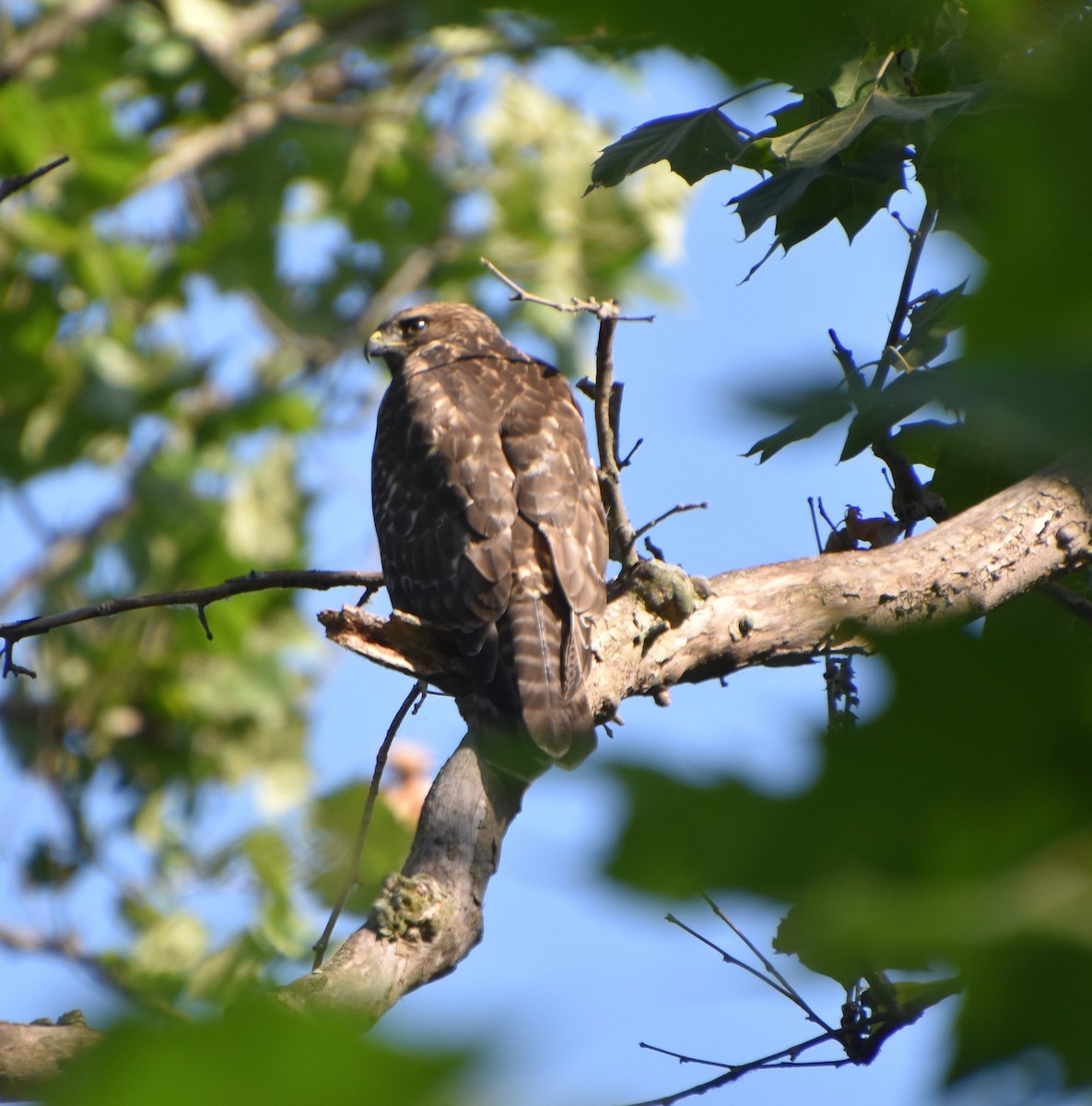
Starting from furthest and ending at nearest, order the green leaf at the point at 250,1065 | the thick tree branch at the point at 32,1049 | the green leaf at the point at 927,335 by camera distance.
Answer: the green leaf at the point at 927,335
the thick tree branch at the point at 32,1049
the green leaf at the point at 250,1065

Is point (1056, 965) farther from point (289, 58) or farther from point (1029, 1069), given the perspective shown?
point (289, 58)

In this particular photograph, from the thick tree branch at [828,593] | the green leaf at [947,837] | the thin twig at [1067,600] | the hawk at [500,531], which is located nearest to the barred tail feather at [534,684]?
the hawk at [500,531]

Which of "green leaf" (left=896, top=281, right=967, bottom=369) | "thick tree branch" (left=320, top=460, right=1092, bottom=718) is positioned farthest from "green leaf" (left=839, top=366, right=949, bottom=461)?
"thick tree branch" (left=320, top=460, right=1092, bottom=718)

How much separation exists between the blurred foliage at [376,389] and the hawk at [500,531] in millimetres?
1037

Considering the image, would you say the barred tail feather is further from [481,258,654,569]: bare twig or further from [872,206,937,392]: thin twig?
[872,206,937,392]: thin twig

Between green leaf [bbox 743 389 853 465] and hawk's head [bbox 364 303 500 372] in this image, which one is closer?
green leaf [bbox 743 389 853 465]

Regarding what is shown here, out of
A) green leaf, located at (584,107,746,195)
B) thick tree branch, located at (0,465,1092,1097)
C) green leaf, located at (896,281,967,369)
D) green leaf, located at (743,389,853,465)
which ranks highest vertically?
green leaf, located at (584,107,746,195)

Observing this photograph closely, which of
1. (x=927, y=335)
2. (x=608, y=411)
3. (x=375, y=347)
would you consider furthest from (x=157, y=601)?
(x=375, y=347)

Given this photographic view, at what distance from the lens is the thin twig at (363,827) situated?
3125mm

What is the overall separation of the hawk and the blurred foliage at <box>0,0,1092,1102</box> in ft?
3.40

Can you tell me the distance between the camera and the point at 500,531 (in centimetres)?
407

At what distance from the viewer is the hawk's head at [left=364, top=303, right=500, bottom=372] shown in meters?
6.30

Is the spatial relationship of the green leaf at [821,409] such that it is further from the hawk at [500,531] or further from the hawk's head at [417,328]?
the hawk's head at [417,328]

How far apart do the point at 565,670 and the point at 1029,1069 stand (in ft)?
9.91
